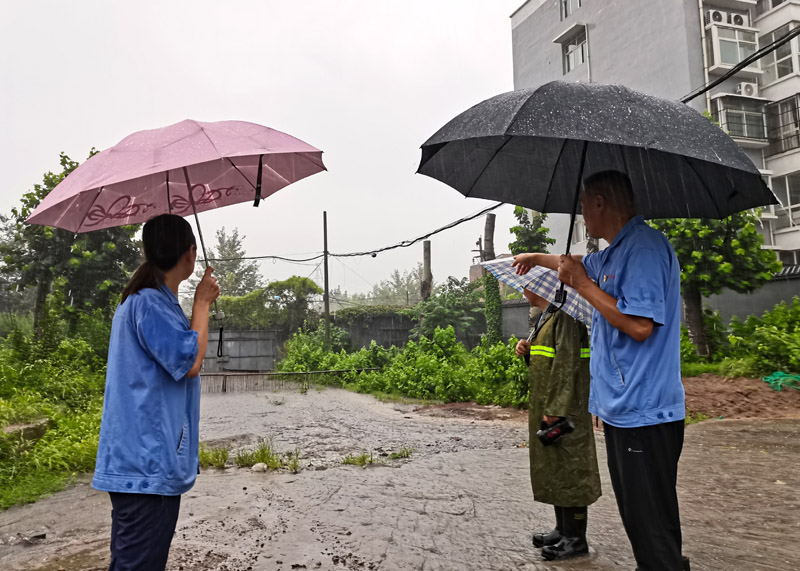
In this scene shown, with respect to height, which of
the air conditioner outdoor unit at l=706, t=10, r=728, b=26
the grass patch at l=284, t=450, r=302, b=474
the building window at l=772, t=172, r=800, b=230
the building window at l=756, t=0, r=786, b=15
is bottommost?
the grass patch at l=284, t=450, r=302, b=474

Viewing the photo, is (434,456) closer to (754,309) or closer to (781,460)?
(781,460)

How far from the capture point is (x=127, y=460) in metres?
2.05

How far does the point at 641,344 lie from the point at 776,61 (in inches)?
927

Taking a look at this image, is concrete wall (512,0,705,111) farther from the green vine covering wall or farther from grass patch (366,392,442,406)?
grass patch (366,392,442,406)

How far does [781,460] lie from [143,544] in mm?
6958

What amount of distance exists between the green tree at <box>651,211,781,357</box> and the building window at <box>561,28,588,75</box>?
13.8m

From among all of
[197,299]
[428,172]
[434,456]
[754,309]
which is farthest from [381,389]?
[197,299]

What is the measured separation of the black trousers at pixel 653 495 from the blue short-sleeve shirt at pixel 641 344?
0.08 metres

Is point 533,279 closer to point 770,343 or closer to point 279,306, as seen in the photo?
point 770,343

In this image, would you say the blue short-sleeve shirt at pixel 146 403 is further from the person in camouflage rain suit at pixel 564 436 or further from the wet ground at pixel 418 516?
the person in camouflage rain suit at pixel 564 436

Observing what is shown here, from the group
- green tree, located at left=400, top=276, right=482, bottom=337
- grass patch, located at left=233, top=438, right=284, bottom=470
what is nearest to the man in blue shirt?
grass patch, located at left=233, top=438, right=284, bottom=470

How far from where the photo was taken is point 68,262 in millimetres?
16047

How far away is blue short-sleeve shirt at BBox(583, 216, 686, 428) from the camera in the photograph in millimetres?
2225

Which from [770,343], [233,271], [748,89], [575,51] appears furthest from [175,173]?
[233,271]
